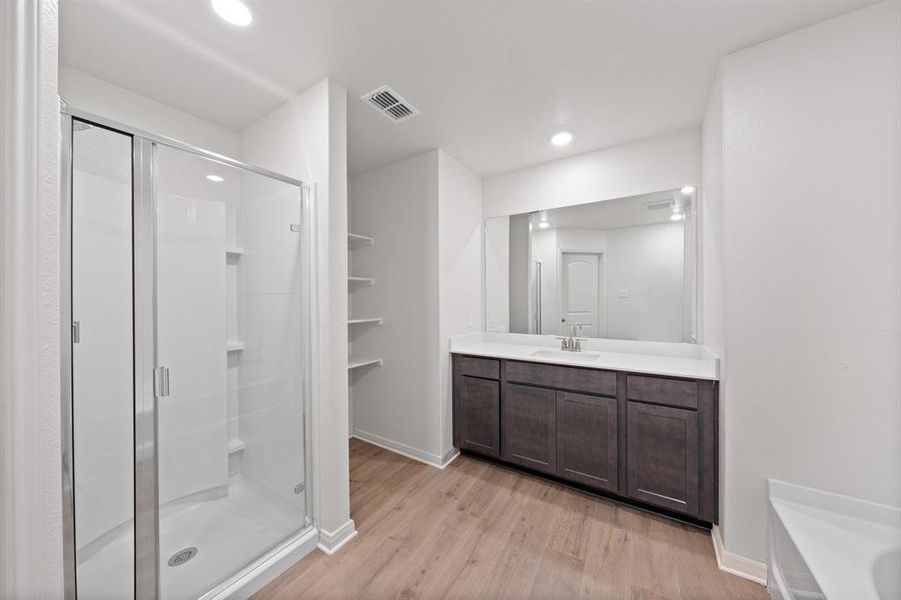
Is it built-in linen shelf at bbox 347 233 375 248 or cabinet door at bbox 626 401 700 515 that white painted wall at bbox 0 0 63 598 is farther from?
built-in linen shelf at bbox 347 233 375 248

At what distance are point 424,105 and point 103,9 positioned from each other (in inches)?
57.3

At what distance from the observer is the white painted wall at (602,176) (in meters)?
2.39

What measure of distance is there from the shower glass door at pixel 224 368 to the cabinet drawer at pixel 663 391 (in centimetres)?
195

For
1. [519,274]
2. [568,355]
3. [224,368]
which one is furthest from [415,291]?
[224,368]

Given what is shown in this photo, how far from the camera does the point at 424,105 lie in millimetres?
2090

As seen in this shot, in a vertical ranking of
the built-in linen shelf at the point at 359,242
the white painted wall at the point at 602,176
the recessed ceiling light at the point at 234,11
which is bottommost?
the built-in linen shelf at the point at 359,242

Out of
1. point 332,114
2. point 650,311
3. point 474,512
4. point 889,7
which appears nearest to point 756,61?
Answer: point 889,7

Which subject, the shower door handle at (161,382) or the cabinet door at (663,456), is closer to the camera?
the shower door handle at (161,382)

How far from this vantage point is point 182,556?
1490 mm

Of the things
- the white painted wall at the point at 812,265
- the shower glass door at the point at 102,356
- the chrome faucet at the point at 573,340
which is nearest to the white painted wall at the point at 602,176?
the white painted wall at the point at 812,265

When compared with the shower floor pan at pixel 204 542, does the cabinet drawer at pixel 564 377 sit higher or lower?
higher

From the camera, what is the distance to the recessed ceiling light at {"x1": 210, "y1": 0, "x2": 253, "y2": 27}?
1.37 m

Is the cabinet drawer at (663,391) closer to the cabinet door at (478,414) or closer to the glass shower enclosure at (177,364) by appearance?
the cabinet door at (478,414)

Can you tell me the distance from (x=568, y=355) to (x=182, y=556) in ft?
8.12
